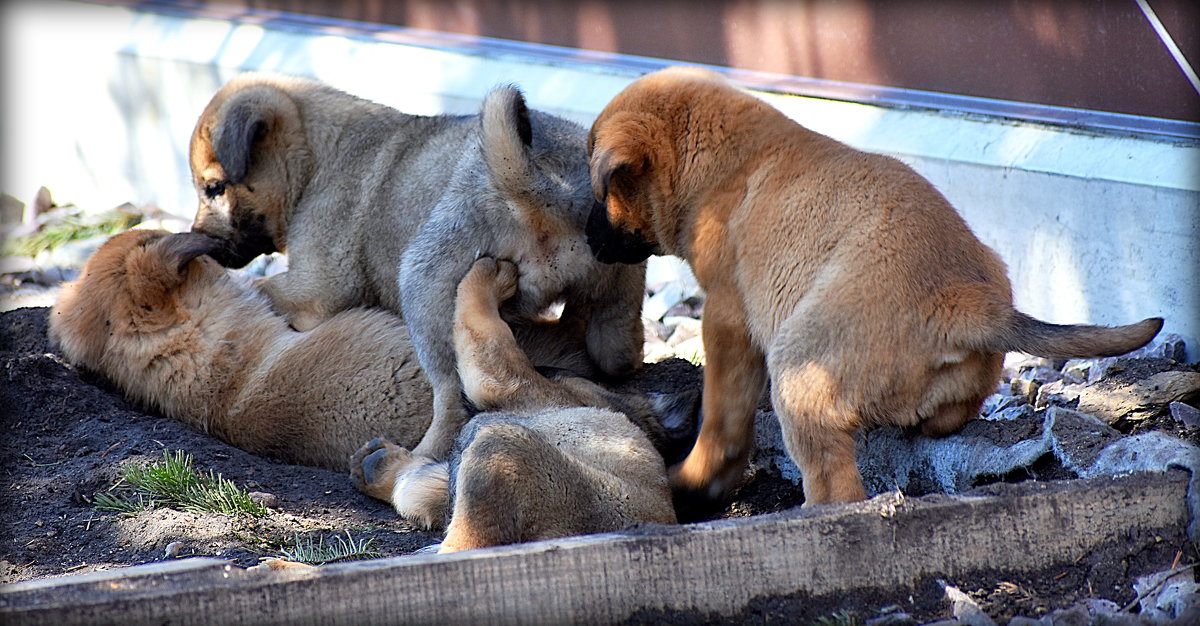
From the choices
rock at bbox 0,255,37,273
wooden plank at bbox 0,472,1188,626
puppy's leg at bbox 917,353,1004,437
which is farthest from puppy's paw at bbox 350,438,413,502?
rock at bbox 0,255,37,273

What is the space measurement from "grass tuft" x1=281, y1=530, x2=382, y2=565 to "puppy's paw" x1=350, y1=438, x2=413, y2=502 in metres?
→ 0.46

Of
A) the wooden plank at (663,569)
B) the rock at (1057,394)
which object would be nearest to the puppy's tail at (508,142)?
the wooden plank at (663,569)

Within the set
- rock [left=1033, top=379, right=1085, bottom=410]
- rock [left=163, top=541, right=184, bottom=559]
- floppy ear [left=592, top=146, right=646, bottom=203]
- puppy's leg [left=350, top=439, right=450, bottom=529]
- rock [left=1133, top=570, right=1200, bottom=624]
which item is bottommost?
rock [left=163, top=541, right=184, bottom=559]

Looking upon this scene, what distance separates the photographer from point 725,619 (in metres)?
3.35

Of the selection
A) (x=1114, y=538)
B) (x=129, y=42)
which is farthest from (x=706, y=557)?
(x=129, y=42)

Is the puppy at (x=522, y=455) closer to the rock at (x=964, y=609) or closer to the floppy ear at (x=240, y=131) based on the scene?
the rock at (x=964, y=609)

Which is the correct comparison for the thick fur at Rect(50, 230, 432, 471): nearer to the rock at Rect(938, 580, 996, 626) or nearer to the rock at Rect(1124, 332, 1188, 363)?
the rock at Rect(938, 580, 996, 626)

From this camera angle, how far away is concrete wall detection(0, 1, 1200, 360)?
5820 millimetres

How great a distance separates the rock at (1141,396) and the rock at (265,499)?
3241mm

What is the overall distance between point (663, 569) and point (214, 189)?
4041 millimetres

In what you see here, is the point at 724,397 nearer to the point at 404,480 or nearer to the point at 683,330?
the point at 404,480

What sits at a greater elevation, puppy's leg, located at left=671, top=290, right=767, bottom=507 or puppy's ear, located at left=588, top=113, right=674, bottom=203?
puppy's ear, located at left=588, top=113, right=674, bottom=203

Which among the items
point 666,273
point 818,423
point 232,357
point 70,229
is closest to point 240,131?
point 232,357

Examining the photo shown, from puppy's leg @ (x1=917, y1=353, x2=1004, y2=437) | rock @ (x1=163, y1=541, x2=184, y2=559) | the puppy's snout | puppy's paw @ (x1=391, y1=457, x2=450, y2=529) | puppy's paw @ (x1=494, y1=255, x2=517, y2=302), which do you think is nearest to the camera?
puppy's leg @ (x1=917, y1=353, x2=1004, y2=437)
